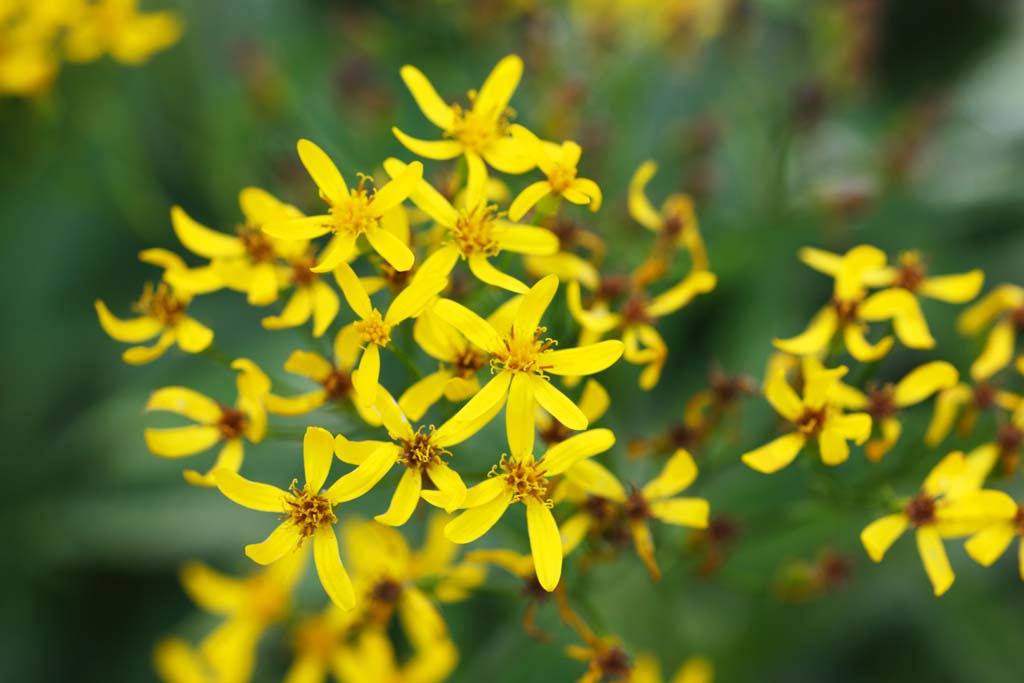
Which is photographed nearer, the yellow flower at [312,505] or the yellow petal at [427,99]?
the yellow flower at [312,505]

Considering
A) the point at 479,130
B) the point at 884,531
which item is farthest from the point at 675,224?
the point at 884,531

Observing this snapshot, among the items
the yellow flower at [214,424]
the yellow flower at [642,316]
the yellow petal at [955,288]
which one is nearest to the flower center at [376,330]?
the yellow flower at [214,424]

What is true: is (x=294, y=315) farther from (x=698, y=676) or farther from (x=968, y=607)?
(x=968, y=607)

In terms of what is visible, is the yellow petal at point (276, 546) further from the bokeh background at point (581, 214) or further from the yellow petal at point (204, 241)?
the bokeh background at point (581, 214)

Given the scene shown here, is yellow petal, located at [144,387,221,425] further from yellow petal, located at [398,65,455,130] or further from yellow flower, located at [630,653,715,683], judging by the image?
yellow flower, located at [630,653,715,683]

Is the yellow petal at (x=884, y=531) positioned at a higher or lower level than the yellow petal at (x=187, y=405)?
lower

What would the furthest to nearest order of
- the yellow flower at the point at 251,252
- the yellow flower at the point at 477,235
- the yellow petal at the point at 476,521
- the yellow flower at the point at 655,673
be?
the yellow flower at the point at 655,673 → the yellow flower at the point at 251,252 → the yellow flower at the point at 477,235 → the yellow petal at the point at 476,521
